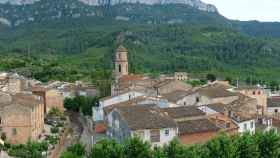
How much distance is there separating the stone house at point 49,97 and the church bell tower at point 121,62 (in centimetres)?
1440

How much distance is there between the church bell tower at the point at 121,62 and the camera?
3172 inches

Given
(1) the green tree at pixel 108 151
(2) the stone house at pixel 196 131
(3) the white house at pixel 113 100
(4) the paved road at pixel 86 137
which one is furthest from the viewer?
(3) the white house at pixel 113 100

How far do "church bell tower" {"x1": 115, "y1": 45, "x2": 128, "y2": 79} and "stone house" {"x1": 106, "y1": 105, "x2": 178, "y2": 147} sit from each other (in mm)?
36440

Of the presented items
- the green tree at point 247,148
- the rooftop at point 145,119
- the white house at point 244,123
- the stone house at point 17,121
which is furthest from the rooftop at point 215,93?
the green tree at point 247,148

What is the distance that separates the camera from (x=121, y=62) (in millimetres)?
81375

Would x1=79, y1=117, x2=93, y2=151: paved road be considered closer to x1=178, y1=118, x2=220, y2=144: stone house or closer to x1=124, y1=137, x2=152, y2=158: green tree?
x1=178, y1=118, x2=220, y2=144: stone house

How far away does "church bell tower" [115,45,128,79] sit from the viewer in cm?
8056

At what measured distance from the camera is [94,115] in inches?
2419

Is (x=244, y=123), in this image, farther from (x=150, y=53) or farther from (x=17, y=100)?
(x=150, y=53)

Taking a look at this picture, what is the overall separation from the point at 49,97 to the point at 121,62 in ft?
58.8

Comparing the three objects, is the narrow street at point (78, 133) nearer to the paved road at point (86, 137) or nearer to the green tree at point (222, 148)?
the paved road at point (86, 137)

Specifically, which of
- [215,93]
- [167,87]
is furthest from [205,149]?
[167,87]

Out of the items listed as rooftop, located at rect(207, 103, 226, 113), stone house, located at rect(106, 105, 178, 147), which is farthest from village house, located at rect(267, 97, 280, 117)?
stone house, located at rect(106, 105, 178, 147)

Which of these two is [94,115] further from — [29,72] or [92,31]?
[92,31]
